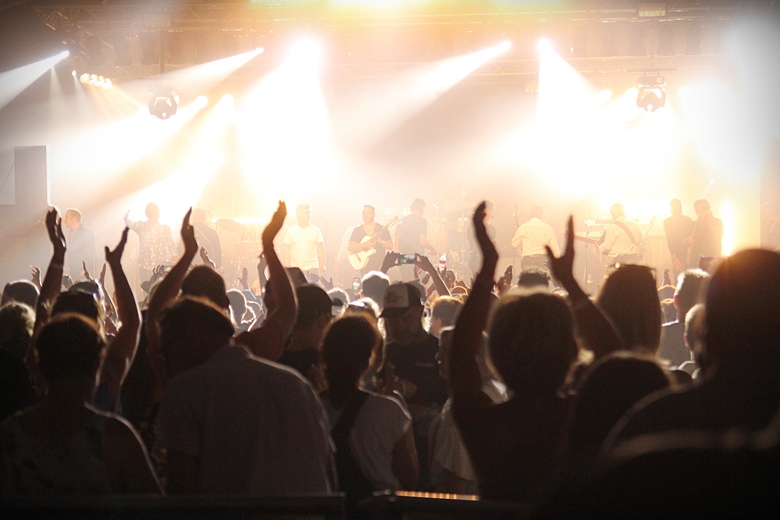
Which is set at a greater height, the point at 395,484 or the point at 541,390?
the point at 541,390

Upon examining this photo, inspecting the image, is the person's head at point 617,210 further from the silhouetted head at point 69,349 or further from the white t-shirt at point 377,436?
the silhouetted head at point 69,349

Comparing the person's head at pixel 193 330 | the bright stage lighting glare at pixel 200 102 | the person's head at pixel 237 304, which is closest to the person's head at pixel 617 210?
the bright stage lighting glare at pixel 200 102

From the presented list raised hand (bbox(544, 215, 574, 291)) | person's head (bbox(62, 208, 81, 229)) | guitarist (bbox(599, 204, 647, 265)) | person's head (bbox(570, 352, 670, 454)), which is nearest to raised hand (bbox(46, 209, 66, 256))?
raised hand (bbox(544, 215, 574, 291))

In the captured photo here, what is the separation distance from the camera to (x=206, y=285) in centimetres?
351

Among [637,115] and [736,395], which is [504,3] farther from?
[736,395]

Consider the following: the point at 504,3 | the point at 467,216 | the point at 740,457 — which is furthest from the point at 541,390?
the point at 467,216

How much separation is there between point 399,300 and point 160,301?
51.2 inches

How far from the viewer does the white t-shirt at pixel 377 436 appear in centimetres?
313

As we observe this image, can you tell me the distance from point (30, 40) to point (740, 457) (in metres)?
15.8

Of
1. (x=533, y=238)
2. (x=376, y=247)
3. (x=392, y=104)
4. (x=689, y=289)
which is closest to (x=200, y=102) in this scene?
(x=392, y=104)

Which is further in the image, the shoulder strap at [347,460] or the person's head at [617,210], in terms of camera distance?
the person's head at [617,210]

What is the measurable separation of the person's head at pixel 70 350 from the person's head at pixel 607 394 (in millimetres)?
1365

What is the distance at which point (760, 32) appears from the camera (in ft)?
51.6

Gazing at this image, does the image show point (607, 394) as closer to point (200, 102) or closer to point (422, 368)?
point (422, 368)
